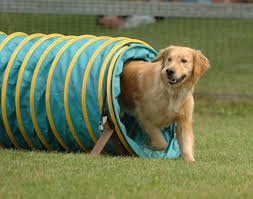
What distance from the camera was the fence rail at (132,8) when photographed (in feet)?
30.2

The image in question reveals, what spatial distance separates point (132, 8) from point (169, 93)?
465cm

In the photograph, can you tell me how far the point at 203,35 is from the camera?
10.5 metres

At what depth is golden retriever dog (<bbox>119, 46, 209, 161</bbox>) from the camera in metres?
5.10

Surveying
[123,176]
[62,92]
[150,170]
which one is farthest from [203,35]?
[123,176]

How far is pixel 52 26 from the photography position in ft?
31.2

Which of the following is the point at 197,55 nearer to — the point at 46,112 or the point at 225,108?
the point at 46,112

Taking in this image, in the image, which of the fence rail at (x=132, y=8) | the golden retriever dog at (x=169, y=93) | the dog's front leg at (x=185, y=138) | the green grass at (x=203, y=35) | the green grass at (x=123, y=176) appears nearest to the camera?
the green grass at (x=123, y=176)

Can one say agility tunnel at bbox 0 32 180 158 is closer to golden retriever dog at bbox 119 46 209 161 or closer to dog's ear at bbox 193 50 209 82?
golden retriever dog at bbox 119 46 209 161

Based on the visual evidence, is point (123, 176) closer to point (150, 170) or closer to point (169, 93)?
point (150, 170)

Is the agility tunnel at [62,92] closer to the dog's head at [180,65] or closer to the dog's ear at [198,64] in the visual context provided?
the dog's head at [180,65]

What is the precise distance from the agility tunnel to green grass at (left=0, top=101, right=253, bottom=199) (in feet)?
0.89

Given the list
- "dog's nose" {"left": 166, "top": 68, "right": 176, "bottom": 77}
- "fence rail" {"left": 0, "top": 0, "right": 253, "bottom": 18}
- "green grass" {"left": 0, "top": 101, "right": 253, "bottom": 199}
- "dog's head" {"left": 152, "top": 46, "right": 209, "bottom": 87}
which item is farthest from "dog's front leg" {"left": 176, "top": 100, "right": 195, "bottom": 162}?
"fence rail" {"left": 0, "top": 0, "right": 253, "bottom": 18}

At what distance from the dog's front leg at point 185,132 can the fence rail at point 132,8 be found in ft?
14.4

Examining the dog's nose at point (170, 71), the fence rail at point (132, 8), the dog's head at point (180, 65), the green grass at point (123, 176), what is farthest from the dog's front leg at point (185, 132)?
the fence rail at point (132, 8)
